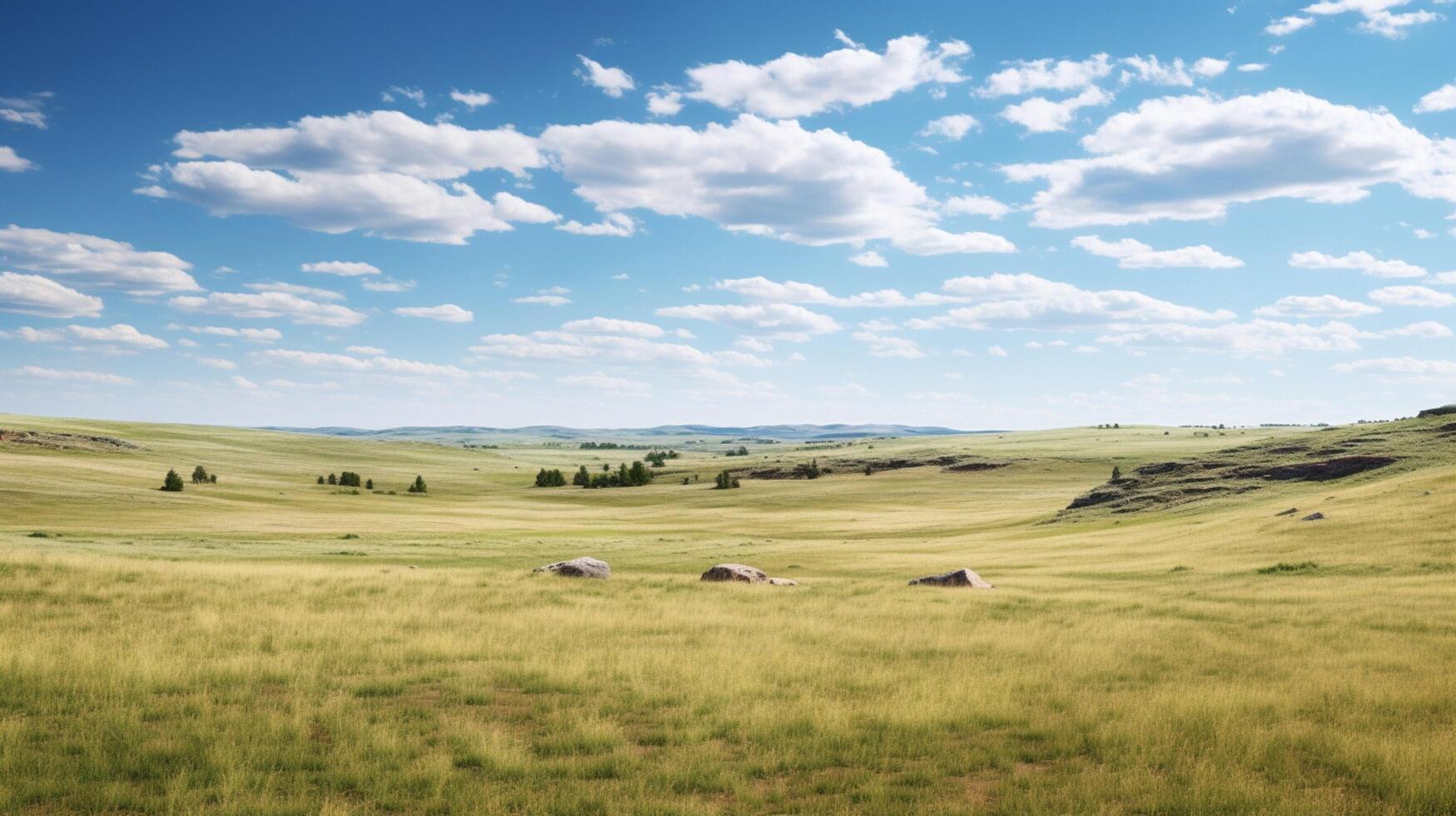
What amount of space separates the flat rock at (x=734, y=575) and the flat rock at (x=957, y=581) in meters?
5.66

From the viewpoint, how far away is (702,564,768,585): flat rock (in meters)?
32.5

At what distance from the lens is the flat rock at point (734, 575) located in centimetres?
3250

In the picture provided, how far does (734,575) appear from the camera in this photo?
32688 mm

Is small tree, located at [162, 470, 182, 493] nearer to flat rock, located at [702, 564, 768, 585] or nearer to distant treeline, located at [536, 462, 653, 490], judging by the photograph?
distant treeline, located at [536, 462, 653, 490]

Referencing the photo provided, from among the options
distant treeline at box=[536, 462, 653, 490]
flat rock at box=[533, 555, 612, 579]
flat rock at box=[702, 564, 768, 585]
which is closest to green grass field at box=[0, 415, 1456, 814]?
flat rock at box=[702, 564, 768, 585]

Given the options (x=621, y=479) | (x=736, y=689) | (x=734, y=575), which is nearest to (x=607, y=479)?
(x=621, y=479)

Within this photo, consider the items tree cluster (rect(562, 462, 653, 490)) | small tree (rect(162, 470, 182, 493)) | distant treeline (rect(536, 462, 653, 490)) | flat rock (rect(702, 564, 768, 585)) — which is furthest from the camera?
distant treeline (rect(536, 462, 653, 490))

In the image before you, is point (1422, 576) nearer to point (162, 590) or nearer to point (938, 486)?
point (162, 590)

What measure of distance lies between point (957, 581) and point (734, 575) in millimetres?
8019

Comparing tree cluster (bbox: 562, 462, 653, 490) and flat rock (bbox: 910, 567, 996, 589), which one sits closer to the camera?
flat rock (bbox: 910, 567, 996, 589)

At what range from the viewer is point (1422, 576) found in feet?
91.3

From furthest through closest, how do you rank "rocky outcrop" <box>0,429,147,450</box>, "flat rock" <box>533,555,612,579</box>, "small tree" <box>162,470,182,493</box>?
"rocky outcrop" <box>0,429,147,450</box>
"small tree" <box>162,470,182,493</box>
"flat rock" <box>533,555,612,579</box>

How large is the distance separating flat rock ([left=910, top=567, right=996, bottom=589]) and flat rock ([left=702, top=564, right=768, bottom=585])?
5665 millimetres

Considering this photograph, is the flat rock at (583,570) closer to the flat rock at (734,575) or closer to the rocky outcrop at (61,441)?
the flat rock at (734,575)
